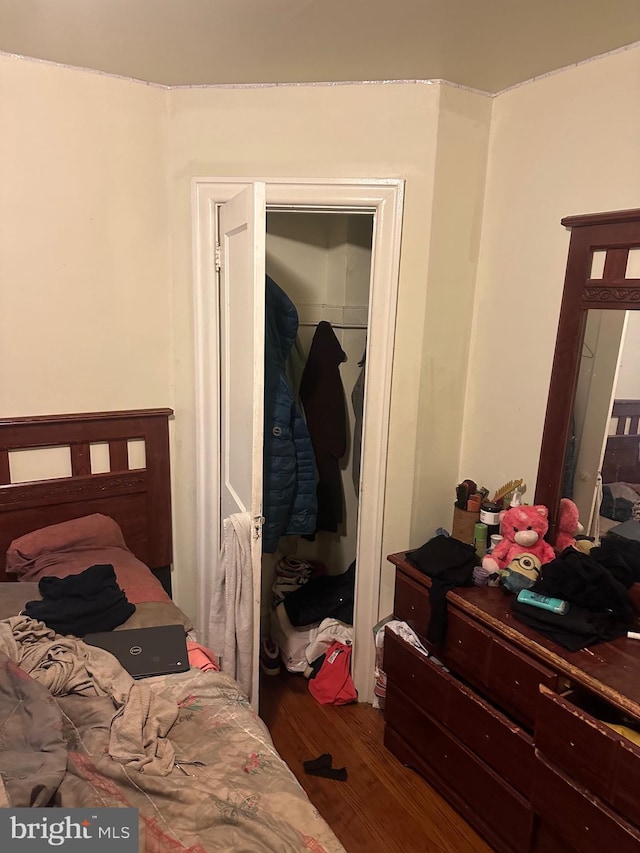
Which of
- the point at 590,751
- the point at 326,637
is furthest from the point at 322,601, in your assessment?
the point at 590,751

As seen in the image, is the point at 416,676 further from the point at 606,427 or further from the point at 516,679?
the point at 606,427

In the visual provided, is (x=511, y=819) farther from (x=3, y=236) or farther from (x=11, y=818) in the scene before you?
(x=3, y=236)

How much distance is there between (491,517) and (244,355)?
3.42 feet

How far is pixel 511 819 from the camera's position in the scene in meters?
1.70

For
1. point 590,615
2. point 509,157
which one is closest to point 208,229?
point 509,157

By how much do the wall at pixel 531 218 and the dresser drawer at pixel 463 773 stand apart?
88 cm

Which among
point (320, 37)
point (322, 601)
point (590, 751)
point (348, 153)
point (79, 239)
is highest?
point (320, 37)

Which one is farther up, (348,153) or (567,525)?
(348,153)

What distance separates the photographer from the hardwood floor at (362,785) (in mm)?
1843

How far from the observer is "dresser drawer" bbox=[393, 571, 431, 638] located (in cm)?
199

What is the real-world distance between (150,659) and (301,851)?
0.66m

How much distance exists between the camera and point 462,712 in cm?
183

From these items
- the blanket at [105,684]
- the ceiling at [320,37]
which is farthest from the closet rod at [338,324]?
the blanket at [105,684]

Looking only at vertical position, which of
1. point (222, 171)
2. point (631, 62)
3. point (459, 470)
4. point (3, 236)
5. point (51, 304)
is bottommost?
point (459, 470)
